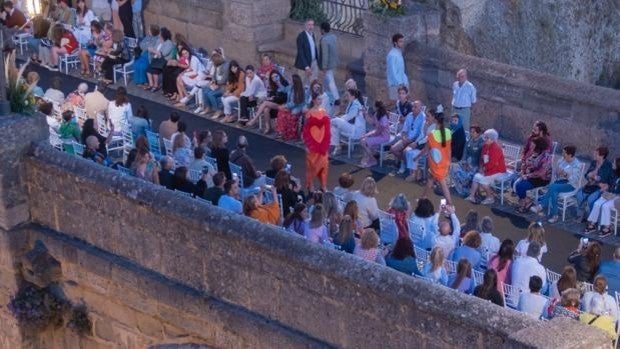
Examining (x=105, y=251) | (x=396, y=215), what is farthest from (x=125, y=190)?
(x=396, y=215)

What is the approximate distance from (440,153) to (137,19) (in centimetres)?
781

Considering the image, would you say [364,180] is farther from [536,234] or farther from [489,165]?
[536,234]

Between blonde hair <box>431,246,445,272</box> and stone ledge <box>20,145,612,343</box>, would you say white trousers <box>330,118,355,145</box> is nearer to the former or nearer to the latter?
blonde hair <box>431,246,445,272</box>

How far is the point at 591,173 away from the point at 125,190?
19.7 ft

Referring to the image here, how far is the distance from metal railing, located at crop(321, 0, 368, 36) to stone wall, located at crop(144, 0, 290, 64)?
2.00 ft

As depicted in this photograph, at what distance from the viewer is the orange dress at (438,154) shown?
16219mm

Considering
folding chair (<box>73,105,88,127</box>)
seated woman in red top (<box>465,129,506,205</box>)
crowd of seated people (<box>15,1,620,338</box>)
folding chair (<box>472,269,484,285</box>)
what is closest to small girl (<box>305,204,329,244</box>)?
crowd of seated people (<box>15,1,620,338</box>)

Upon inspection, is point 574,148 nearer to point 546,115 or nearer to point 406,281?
point 546,115

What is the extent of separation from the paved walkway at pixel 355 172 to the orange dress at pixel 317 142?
72 centimetres

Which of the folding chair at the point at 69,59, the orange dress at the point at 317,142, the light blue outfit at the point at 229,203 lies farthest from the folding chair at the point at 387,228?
the folding chair at the point at 69,59

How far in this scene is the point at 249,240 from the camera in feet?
35.1

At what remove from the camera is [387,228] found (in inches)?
589

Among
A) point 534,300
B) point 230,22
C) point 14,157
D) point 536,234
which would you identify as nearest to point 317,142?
point 536,234

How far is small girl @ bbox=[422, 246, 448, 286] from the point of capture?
1288 cm
